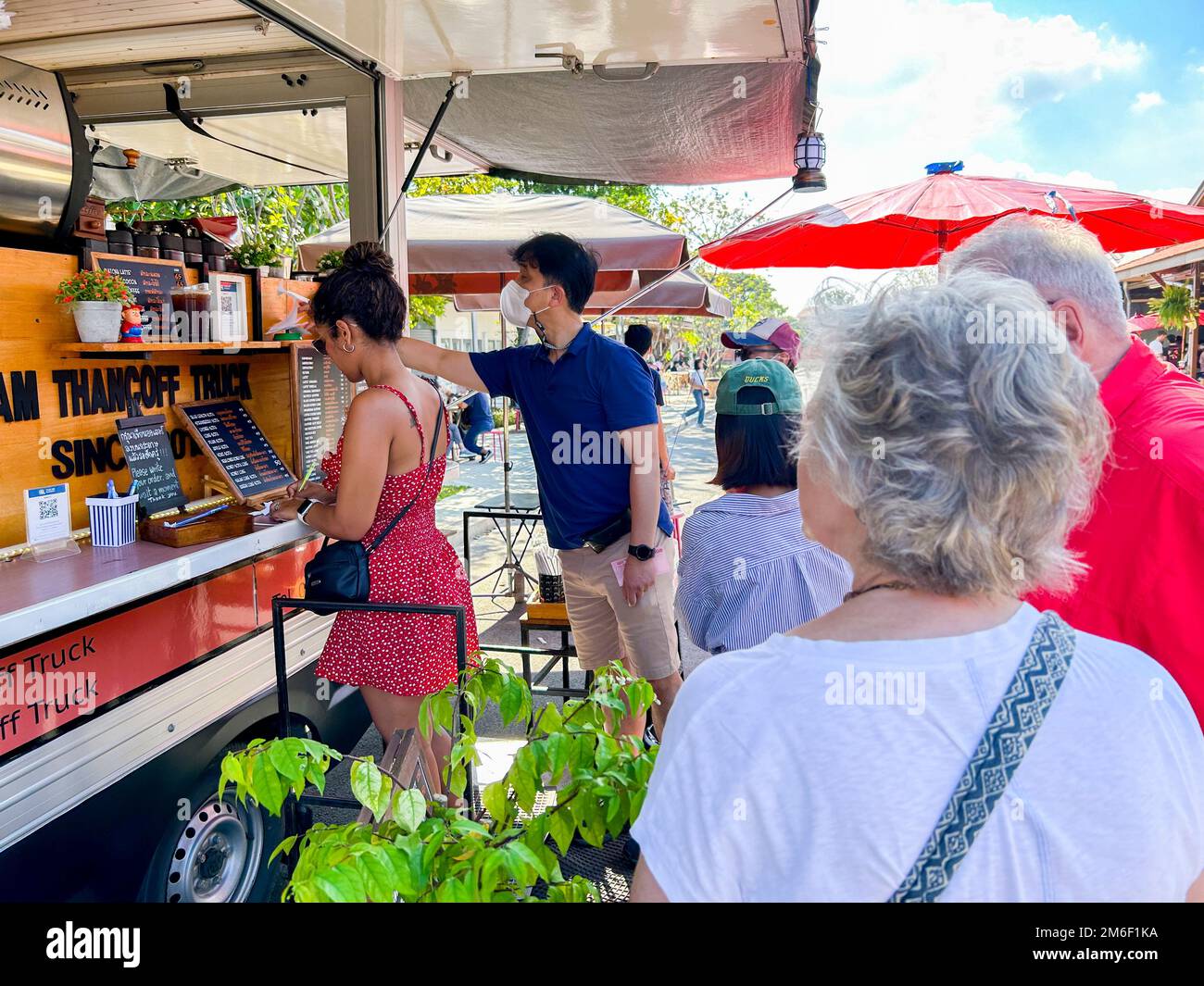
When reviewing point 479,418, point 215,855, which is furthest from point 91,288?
point 479,418

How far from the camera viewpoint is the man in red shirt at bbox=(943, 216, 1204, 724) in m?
1.69

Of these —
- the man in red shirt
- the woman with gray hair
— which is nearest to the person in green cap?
the man in red shirt

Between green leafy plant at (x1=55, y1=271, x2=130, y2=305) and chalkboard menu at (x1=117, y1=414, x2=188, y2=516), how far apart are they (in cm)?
46

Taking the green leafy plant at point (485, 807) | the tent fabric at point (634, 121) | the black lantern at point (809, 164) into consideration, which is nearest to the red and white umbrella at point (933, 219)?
the black lantern at point (809, 164)

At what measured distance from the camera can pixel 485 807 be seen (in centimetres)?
131

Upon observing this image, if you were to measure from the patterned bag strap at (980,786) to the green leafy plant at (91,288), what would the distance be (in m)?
3.06

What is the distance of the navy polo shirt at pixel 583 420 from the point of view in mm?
3504

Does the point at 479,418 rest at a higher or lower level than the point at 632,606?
higher

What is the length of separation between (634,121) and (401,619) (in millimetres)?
3365

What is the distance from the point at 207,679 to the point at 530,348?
5.72 feet

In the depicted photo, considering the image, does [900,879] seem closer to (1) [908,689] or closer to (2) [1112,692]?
(1) [908,689]

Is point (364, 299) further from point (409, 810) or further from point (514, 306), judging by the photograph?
point (514, 306)

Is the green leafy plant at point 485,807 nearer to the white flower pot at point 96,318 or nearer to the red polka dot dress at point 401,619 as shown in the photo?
the red polka dot dress at point 401,619

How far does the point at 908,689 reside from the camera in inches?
36.9
